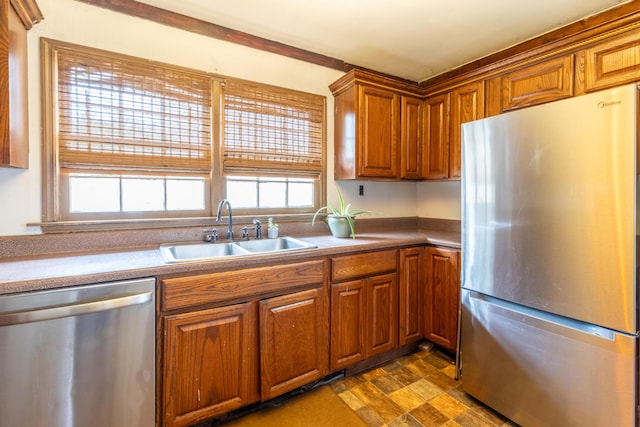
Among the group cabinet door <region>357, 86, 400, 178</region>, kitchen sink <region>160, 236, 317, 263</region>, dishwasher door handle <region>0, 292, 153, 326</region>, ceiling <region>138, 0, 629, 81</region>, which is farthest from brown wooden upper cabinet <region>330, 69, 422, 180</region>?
dishwasher door handle <region>0, 292, 153, 326</region>

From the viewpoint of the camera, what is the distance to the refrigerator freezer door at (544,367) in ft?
4.16

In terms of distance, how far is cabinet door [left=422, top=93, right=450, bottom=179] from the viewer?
8.19ft

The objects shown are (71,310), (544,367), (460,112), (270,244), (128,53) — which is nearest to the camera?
(71,310)

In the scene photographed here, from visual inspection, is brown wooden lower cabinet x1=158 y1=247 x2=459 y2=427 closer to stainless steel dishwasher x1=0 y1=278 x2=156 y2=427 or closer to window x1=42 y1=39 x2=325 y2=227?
stainless steel dishwasher x1=0 y1=278 x2=156 y2=427

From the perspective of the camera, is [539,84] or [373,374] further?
[373,374]

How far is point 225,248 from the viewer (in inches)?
77.8

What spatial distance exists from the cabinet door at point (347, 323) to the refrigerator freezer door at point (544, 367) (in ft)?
2.10

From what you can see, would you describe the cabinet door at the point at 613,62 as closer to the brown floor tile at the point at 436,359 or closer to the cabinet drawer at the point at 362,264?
the cabinet drawer at the point at 362,264

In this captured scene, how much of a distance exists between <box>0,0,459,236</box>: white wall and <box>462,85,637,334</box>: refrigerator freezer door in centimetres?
120

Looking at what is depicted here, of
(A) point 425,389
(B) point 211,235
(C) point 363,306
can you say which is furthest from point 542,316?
(B) point 211,235

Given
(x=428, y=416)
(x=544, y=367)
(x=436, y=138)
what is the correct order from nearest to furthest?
(x=544, y=367) → (x=428, y=416) → (x=436, y=138)

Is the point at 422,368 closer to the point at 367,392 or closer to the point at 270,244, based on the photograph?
the point at 367,392

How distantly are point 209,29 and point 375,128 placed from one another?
54.3 inches

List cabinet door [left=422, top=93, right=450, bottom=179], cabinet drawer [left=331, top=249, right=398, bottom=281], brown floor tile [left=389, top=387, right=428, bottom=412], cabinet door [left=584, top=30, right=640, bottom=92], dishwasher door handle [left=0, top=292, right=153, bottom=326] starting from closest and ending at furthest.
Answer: dishwasher door handle [left=0, top=292, right=153, bottom=326] < cabinet door [left=584, top=30, right=640, bottom=92] < brown floor tile [left=389, top=387, right=428, bottom=412] < cabinet drawer [left=331, top=249, right=398, bottom=281] < cabinet door [left=422, top=93, right=450, bottom=179]
